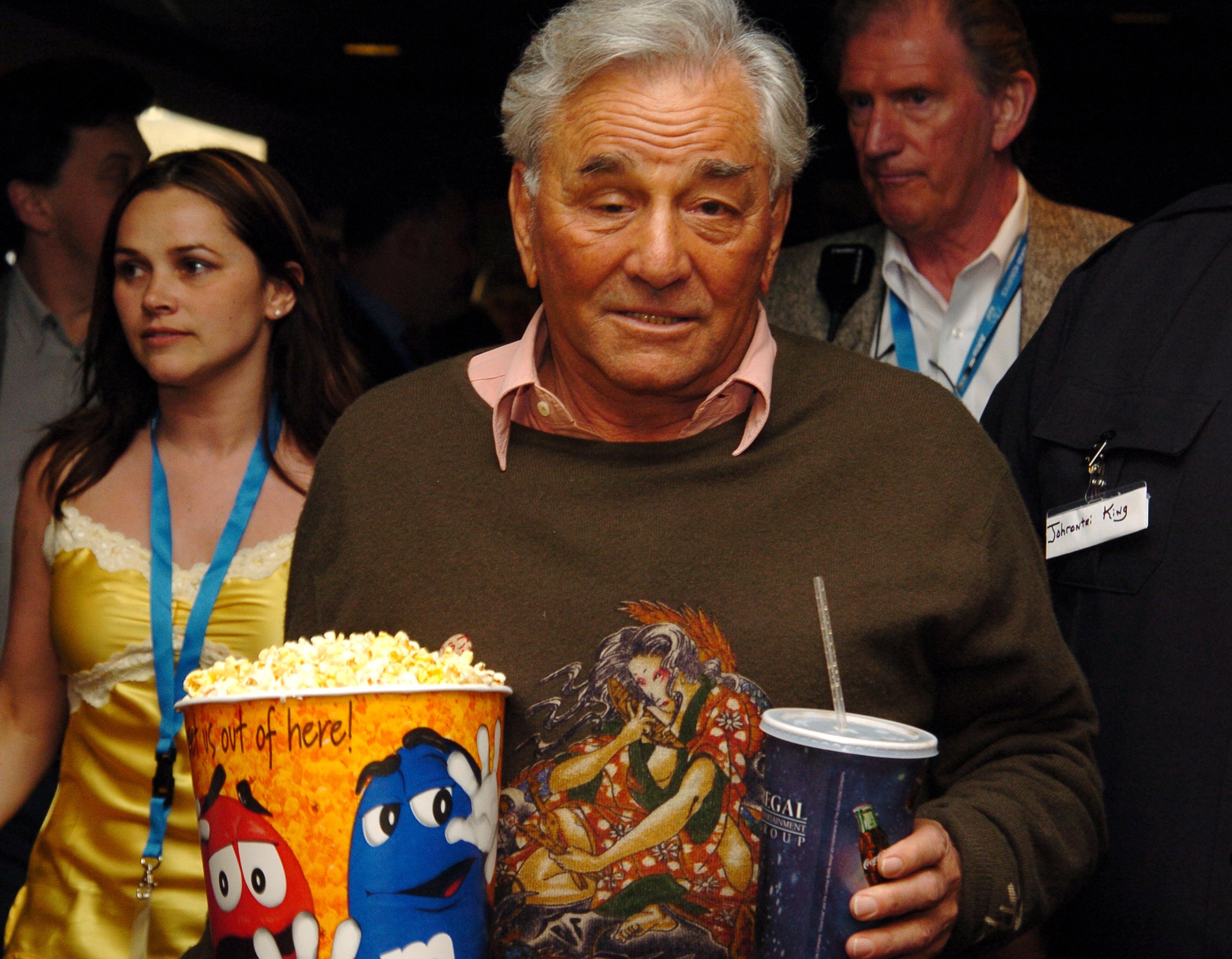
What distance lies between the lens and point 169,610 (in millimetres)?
2375

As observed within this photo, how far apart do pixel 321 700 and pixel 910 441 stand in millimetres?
877

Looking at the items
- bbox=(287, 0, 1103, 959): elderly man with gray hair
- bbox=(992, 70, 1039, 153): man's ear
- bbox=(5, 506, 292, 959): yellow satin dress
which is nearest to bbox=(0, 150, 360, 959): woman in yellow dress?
bbox=(5, 506, 292, 959): yellow satin dress

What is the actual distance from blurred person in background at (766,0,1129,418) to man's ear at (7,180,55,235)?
232 centimetres

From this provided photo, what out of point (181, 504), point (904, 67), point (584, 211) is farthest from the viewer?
point (904, 67)

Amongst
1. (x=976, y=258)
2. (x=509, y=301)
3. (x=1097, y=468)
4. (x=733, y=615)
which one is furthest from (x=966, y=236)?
(x=509, y=301)

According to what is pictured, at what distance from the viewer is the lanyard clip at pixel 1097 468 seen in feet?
6.59

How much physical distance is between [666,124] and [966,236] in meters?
1.73

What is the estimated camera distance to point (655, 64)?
5.31 ft

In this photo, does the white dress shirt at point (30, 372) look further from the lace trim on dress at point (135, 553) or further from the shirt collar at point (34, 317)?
the lace trim on dress at point (135, 553)

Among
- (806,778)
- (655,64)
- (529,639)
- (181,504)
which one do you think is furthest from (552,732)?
(181,504)

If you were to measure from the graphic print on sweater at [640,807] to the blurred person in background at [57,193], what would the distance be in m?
2.59

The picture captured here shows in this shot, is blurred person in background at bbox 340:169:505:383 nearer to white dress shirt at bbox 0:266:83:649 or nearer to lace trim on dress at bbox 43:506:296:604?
white dress shirt at bbox 0:266:83:649

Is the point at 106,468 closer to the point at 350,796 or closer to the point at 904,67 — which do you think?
the point at 350,796

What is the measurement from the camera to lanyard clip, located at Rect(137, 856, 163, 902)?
7.05ft
